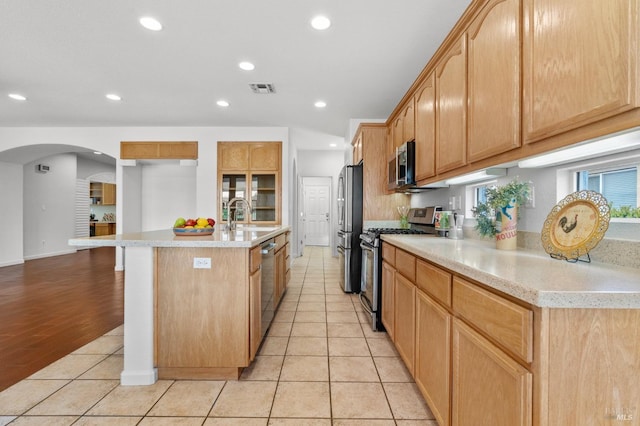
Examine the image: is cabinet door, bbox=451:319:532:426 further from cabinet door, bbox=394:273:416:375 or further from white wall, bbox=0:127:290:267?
white wall, bbox=0:127:290:267

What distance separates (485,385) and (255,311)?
1499 mm

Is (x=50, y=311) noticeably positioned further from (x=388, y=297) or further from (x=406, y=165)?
(x=406, y=165)

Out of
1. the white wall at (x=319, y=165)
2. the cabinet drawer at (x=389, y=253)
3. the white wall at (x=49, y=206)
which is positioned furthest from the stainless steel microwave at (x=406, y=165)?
the white wall at (x=49, y=206)

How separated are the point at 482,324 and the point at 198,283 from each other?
163 centimetres

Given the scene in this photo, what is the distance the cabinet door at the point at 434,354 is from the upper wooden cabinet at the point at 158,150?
16.0 feet

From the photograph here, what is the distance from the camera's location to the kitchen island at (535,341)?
0.77 m

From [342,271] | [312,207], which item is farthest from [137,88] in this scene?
[312,207]

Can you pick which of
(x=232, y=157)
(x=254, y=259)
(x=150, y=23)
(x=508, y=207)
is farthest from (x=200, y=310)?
(x=232, y=157)

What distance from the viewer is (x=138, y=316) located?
1.89m

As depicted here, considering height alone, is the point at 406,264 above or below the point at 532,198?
below

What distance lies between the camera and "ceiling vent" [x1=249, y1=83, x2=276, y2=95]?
3.54 m

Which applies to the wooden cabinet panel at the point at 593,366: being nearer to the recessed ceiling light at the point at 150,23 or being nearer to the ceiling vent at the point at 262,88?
the recessed ceiling light at the point at 150,23

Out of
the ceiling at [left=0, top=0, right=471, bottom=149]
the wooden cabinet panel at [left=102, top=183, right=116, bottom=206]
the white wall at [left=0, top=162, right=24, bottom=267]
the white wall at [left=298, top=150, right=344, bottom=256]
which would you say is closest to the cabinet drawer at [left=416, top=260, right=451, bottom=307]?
the ceiling at [left=0, top=0, right=471, bottom=149]

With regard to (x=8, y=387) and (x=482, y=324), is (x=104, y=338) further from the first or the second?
(x=482, y=324)
